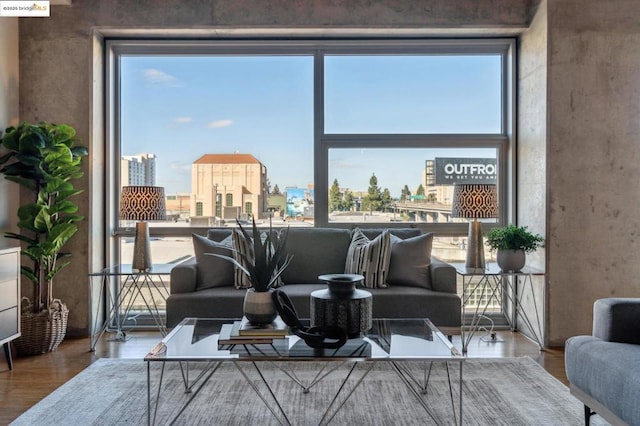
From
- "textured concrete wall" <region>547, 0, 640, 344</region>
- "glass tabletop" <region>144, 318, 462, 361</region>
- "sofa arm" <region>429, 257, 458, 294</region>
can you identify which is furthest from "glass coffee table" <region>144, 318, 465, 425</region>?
"textured concrete wall" <region>547, 0, 640, 344</region>

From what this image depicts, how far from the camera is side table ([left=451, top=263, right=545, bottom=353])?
12.3 ft

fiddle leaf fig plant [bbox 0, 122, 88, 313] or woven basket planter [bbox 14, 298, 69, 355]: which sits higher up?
fiddle leaf fig plant [bbox 0, 122, 88, 313]

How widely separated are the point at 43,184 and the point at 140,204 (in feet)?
2.50

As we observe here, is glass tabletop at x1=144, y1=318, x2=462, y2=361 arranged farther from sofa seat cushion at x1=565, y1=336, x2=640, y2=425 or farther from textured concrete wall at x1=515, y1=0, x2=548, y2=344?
textured concrete wall at x1=515, y1=0, x2=548, y2=344

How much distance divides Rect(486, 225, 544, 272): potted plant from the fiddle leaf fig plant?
3294 millimetres

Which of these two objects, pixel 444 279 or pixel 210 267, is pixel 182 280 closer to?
pixel 210 267

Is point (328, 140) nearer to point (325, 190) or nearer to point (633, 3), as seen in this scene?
point (325, 190)

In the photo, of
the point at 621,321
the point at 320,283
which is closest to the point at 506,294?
the point at 320,283

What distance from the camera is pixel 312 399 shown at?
2.73 metres

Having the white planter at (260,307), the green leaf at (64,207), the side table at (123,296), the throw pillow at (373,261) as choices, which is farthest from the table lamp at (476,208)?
the green leaf at (64,207)

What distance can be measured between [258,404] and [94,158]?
2.65 meters

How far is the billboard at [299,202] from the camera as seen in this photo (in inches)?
177

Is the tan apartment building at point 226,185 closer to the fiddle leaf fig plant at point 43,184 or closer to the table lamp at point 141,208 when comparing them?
the table lamp at point 141,208

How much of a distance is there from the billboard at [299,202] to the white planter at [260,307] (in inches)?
83.6
